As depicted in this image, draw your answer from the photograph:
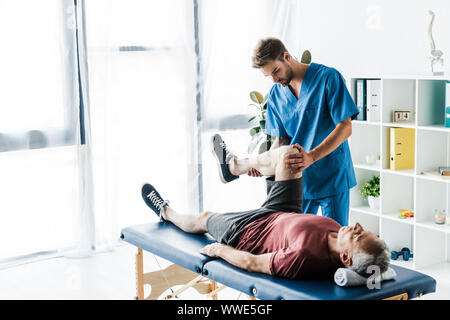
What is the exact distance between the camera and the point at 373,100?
3.61 m

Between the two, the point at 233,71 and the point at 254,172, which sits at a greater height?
the point at 233,71

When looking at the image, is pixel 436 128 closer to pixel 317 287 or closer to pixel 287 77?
pixel 287 77

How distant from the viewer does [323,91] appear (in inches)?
104

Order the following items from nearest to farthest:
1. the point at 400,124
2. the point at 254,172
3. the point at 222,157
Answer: the point at 254,172 → the point at 222,157 → the point at 400,124

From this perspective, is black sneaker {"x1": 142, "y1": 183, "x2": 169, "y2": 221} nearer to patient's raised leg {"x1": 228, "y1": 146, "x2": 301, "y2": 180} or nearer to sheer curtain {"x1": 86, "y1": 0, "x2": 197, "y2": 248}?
patient's raised leg {"x1": 228, "y1": 146, "x2": 301, "y2": 180}

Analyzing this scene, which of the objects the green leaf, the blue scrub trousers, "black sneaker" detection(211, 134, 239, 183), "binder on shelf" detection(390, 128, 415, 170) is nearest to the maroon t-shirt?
the blue scrub trousers

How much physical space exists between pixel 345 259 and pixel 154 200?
1.19 meters

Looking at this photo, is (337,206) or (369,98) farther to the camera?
(369,98)

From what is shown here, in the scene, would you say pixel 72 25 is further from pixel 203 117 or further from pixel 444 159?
pixel 444 159

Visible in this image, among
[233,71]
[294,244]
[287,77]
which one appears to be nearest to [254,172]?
[287,77]

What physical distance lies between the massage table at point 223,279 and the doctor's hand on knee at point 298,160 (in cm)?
46

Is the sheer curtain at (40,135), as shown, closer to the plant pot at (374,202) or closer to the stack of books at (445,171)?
the plant pot at (374,202)

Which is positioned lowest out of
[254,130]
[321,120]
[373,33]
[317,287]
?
[317,287]
